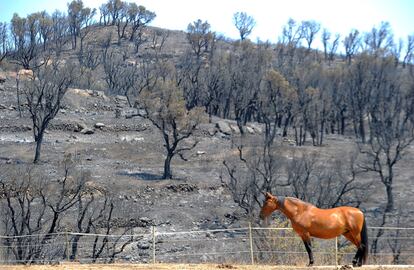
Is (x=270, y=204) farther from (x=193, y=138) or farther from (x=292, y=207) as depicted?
(x=193, y=138)

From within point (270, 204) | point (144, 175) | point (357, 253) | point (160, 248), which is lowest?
point (160, 248)

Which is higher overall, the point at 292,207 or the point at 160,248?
the point at 292,207

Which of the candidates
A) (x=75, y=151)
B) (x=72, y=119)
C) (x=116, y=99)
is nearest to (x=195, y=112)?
(x=75, y=151)

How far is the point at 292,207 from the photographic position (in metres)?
17.5

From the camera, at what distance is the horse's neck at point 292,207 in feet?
57.2

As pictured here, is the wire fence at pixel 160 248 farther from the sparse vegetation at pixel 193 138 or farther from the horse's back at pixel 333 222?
the horse's back at pixel 333 222

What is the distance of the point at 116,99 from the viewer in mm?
87250

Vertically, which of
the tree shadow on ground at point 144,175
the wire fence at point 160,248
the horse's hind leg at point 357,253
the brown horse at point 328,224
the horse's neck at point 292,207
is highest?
the horse's neck at point 292,207

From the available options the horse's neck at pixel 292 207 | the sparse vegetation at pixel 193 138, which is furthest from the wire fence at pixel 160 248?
the horse's neck at pixel 292 207

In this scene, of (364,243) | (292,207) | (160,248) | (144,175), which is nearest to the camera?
(364,243)

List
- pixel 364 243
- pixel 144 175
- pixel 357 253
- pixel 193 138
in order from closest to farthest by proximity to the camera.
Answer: pixel 357 253, pixel 364 243, pixel 144 175, pixel 193 138

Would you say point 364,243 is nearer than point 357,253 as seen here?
No

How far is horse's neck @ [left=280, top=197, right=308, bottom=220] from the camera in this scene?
686 inches

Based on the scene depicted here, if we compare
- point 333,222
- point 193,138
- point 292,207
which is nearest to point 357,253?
point 333,222
